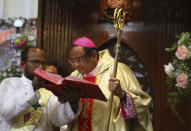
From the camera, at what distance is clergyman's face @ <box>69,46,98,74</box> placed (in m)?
4.08

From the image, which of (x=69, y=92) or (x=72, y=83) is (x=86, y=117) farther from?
(x=72, y=83)

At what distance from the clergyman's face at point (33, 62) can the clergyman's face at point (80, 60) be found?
14.5 inches

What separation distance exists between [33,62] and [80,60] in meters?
0.57

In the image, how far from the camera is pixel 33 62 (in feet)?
13.0

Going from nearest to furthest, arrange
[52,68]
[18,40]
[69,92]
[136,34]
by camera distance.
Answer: [69,92], [52,68], [136,34], [18,40]

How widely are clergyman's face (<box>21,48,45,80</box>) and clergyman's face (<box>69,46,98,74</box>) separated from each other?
37cm

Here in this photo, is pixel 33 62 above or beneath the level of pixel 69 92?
above

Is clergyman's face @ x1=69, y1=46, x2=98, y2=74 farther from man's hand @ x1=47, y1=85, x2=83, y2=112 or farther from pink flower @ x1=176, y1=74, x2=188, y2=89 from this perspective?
pink flower @ x1=176, y1=74, x2=188, y2=89

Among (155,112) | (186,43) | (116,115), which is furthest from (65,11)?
(186,43)

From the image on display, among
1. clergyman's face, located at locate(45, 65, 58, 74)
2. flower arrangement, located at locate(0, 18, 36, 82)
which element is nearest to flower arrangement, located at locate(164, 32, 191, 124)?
clergyman's face, located at locate(45, 65, 58, 74)

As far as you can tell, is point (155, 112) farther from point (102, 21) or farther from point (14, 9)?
point (14, 9)

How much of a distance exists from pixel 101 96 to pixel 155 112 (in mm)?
2388

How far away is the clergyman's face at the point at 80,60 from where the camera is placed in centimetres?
408

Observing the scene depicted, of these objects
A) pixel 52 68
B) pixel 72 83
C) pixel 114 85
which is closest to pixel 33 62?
pixel 72 83
